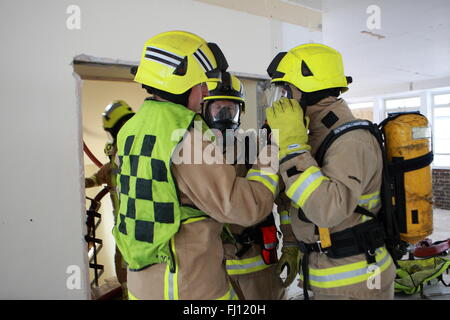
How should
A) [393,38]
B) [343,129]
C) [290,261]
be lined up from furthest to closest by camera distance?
[393,38]
[290,261]
[343,129]

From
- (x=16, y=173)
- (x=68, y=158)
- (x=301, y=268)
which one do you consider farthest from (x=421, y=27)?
(x=16, y=173)

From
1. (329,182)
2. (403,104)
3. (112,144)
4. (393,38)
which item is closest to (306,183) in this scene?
(329,182)

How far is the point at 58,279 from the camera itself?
2508mm

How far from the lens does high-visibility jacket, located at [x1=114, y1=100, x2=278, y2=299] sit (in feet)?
4.63

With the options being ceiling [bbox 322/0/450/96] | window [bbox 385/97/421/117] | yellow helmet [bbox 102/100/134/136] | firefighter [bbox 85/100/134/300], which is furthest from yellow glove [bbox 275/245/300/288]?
window [bbox 385/97/421/117]

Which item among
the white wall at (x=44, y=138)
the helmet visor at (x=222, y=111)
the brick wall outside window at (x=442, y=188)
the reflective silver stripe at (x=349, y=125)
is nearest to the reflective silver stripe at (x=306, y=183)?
the reflective silver stripe at (x=349, y=125)

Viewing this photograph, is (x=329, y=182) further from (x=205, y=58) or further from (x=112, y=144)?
(x=112, y=144)

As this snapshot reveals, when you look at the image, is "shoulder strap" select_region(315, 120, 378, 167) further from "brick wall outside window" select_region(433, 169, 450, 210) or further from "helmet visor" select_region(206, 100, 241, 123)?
"brick wall outside window" select_region(433, 169, 450, 210)

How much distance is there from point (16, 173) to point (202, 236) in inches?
63.4

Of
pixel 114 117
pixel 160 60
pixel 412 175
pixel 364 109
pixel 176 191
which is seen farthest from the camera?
pixel 364 109

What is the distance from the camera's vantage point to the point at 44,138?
8.11ft

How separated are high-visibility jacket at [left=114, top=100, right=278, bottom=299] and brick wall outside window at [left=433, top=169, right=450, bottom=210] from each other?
34.0 ft

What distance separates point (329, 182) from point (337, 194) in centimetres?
6

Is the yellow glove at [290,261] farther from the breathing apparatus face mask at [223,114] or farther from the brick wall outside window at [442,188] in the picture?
the brick wall outside window at [442,188]
